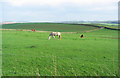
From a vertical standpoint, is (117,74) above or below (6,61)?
below

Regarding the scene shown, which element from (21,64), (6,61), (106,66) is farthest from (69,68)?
(6,61)

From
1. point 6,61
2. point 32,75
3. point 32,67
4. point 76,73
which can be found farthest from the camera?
point 6,61

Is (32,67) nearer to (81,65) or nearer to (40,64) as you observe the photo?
(40,64)

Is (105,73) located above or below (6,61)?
below

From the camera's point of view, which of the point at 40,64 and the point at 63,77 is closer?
the point at 63,77

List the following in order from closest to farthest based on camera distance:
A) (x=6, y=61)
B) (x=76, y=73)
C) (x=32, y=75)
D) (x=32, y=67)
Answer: (x=32, y=75) < (x=76, y=73) < (x=32, y=67) < (x=6, y=61)

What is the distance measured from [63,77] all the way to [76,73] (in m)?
1.35

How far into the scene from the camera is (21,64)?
1193 cm

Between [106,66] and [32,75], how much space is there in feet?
24.2

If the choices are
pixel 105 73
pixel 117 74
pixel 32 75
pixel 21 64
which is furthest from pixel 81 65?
pixel 21 64

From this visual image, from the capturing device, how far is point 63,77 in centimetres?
999

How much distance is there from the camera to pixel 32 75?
9883 millimetres

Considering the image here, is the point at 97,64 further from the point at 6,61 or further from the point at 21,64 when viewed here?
the point at 6,61

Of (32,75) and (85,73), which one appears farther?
(85,73)
